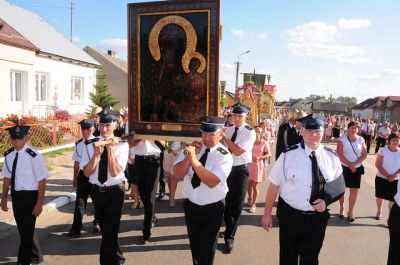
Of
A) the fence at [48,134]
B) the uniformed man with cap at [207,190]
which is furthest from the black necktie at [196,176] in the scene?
the fence at [48,134]

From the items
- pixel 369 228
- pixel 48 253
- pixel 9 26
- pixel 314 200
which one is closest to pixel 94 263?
pixel 48 253

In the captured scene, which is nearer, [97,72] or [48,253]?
[48,253]

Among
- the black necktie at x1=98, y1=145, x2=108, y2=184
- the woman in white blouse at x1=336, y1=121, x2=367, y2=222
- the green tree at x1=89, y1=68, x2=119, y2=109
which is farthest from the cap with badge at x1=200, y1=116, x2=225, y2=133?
the green tree at x1=89, y1=68, x2=119, y2=109

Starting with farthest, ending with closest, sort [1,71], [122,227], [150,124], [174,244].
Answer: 1. [1,71]
2. [122,227]
3. [174,244]
4. [150,124]

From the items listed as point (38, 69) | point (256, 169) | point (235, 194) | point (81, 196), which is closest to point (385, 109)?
point (38, 69)

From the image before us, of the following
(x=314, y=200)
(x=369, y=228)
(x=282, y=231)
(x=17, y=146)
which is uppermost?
(x=17, y=146)

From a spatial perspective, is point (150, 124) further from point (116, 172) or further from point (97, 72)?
point (97, 72)

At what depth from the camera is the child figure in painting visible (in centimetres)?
735

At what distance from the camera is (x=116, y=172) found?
398cm

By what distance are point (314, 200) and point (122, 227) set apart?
12.6ft

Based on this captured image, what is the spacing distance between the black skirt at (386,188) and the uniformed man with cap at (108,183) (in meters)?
5.06

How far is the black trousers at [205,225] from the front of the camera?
3680mm

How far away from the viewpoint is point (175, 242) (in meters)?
5.47

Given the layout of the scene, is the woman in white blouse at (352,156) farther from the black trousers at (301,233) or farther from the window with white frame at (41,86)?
the window with white frame at (41,86)
